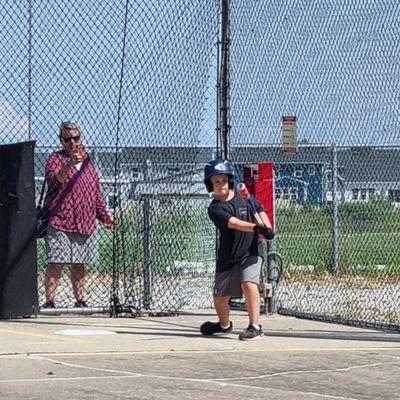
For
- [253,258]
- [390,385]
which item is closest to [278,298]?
[253,258]

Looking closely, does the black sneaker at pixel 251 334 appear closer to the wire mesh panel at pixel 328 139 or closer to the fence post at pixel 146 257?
the wire mesh panel at pixel 328 139

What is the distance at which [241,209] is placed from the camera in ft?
31.1

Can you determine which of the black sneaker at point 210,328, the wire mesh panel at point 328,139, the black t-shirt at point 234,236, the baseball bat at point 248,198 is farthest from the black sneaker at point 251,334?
the wire mesh panel at point 328,139

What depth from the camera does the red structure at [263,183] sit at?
10.9 metres

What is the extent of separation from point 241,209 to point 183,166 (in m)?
1.96

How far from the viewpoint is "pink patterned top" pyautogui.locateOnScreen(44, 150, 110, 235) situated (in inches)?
428

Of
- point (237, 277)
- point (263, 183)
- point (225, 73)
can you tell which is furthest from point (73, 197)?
point (237, 277)

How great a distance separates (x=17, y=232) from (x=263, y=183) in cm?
232

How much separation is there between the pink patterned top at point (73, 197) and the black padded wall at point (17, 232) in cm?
45

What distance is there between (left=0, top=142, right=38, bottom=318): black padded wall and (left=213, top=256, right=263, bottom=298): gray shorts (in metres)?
1.81

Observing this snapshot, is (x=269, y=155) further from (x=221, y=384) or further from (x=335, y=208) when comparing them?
(x=221, y=384)

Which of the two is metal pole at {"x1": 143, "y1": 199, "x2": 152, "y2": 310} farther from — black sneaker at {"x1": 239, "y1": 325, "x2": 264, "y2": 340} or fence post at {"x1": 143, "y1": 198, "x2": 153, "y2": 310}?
black sneaker at {"x1": 239, "y1": 325, "x2": 264, "y2": 340}

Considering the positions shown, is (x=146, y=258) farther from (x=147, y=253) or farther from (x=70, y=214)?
(x=70, y=214)

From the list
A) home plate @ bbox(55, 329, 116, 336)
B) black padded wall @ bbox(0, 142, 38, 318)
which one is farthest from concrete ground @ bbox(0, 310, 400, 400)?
black padded wall @ bbox(0, 142, 38, 318)
